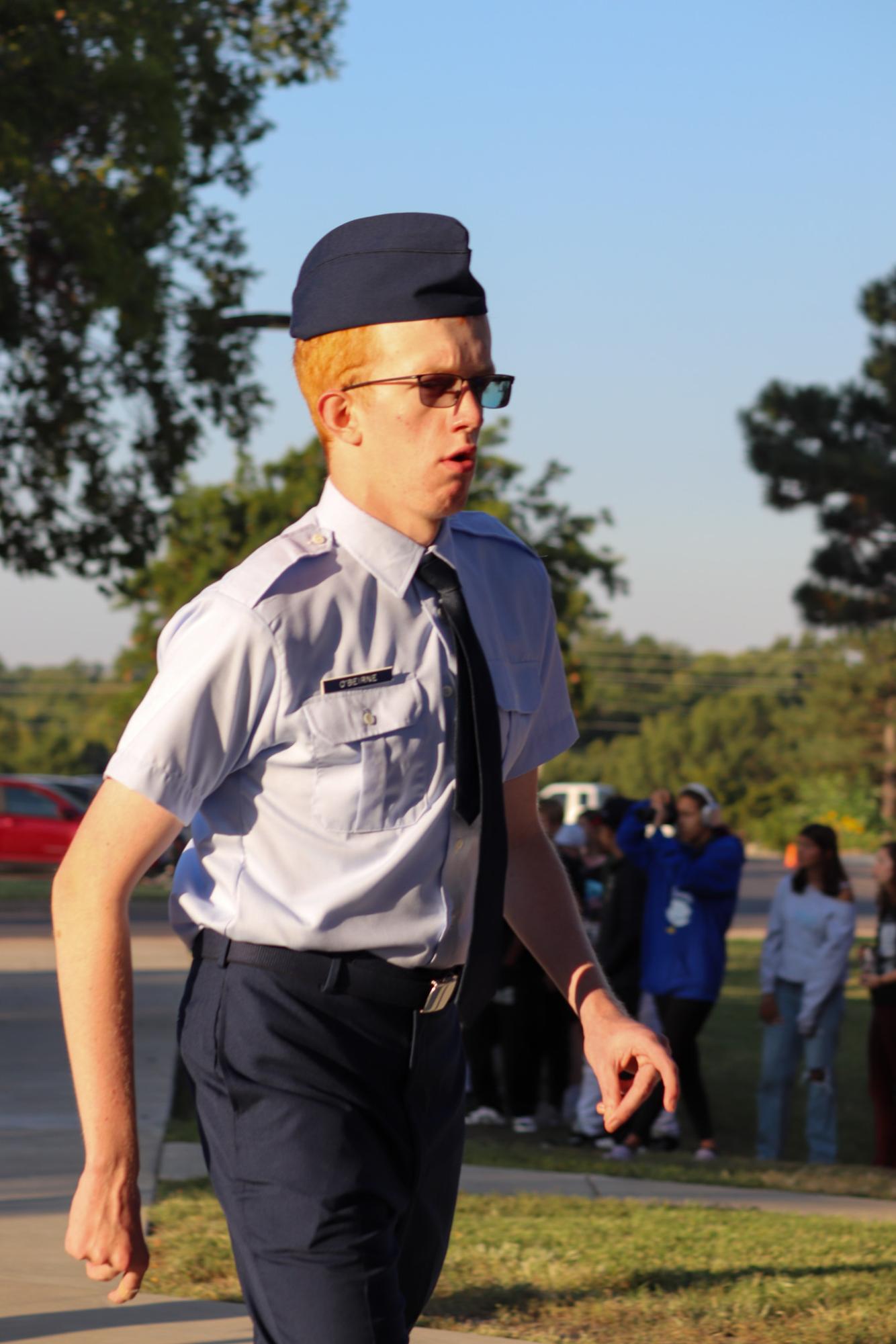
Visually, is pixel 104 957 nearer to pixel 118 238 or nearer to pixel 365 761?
pixel 365 761

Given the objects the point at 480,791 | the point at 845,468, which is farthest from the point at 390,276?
the point at 845,468

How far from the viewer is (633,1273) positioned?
507 centimetres

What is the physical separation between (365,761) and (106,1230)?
607 millimetres

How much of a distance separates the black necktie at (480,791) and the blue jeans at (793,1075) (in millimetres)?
7958

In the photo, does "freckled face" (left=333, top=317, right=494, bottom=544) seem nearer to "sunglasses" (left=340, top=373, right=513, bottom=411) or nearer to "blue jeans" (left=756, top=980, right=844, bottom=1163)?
"sunglasses" (left=340, top=373, right=513, bottom=411)

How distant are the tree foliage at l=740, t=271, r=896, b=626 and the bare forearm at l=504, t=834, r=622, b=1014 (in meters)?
24.7

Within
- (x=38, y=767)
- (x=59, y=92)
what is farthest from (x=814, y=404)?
(x=38, y=767)

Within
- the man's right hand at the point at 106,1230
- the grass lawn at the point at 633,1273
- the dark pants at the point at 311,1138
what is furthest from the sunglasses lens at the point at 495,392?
the grass lawn at the point at 633,1273

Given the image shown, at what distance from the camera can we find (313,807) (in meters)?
2.12

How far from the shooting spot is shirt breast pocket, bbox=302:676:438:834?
2117 mm

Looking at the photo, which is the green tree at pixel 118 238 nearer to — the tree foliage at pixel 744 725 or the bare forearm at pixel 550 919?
the bare forearm at pixel 550 919

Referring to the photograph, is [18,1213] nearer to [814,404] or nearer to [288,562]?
[288,562]

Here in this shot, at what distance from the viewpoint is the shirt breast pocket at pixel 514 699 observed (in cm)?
237

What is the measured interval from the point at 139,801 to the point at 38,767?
339 ft
